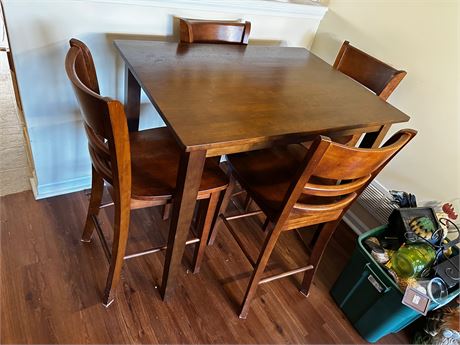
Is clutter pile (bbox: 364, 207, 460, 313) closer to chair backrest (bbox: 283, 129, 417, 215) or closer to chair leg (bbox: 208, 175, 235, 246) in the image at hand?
chair backrest (bbox: 283, 129, 417, 215)

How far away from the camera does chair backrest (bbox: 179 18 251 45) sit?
5.01ft

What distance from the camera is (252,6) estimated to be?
1730 mm

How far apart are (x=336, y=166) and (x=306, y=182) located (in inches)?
4.1

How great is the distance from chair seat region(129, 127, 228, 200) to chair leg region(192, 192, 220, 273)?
0.07m

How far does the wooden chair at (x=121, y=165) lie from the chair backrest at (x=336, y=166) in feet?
1.11

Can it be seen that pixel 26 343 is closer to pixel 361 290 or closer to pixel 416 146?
pixel 361 290

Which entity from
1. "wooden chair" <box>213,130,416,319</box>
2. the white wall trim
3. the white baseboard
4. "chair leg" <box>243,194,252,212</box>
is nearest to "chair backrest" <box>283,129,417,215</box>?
"wooden chair" <box>213,130,416,319</box>

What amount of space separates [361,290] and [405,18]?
1273 mm

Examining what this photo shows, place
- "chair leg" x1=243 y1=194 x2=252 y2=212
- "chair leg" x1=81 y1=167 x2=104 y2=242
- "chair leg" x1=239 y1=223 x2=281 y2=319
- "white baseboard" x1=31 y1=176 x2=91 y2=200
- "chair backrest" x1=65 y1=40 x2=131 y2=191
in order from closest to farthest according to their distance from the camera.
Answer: "chair backrest" x1=65 y1=40 x2=131 y2=191
"chair leg" x1=239 y1=223 x2=281 y2=319
"chair leg" x1=81 y1=167 x2=104 y2=242
"white baseboard" x1=31 y1=176 x2=91 y2=200
"chair leg" x1=243 y1=194 x2=252 y2=212

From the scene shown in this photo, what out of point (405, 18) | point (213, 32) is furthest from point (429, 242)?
point (213, 32)

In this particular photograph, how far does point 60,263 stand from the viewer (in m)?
1.51

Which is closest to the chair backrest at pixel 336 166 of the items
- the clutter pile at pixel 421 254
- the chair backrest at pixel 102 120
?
the clutter pile at pixel 421 254

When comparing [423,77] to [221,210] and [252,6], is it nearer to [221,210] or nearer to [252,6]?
[252,6]

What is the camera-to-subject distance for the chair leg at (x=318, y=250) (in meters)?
1.44
